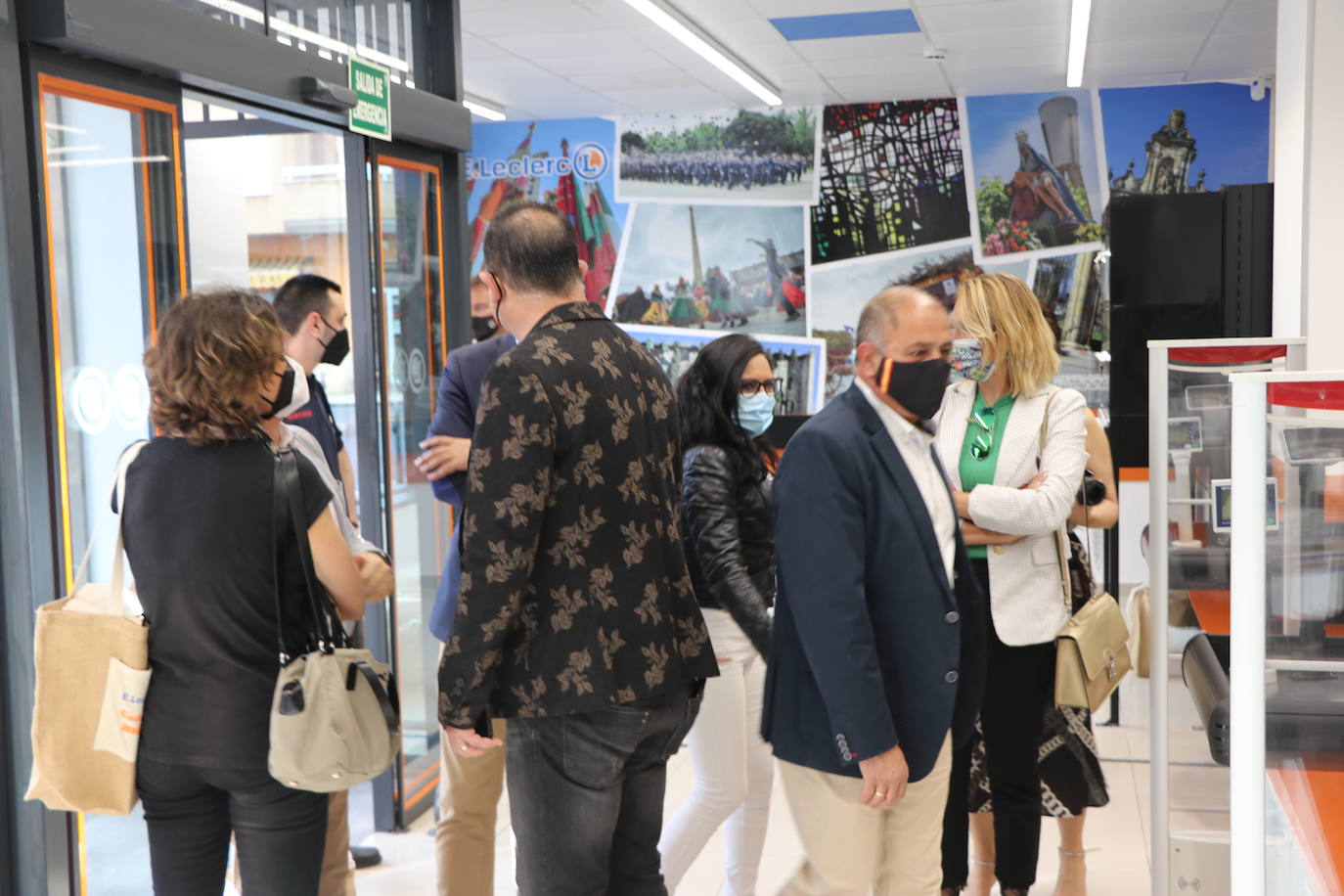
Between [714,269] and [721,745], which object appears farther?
[714,269]

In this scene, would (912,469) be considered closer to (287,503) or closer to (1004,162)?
(287,503)

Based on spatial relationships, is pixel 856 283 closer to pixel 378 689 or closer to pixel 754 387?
pixel 754 387

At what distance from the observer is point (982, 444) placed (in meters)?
2.95

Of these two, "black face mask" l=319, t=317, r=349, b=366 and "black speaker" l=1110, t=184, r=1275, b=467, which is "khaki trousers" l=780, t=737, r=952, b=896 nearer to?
"black face mask" l=319, t=317, r=349, b=366

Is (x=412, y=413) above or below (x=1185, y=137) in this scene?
below

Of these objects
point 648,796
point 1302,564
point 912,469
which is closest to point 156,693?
point 648,796

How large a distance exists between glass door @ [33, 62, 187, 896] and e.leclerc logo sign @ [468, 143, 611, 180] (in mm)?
7098

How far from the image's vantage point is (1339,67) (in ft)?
12.5

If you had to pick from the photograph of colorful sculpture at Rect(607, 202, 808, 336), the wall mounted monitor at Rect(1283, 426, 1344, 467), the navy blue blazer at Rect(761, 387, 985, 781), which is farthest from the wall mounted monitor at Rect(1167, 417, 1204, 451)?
the photograph of colorful sculpture at Rect(607, 202, 808, 336)

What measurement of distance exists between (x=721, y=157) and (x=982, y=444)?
7.04 m

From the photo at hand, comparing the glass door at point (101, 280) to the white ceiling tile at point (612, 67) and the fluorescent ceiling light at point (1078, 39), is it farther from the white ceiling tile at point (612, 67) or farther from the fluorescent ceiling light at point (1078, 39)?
the fluorescent ceiling light at point (1078, 39)

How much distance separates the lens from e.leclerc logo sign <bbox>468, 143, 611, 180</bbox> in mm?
9867

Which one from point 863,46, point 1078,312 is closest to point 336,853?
point 863,46

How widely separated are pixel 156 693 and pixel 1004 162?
8124 mm
